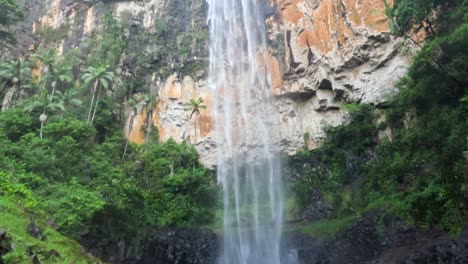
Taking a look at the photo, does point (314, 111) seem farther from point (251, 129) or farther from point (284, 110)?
point (251, 129)

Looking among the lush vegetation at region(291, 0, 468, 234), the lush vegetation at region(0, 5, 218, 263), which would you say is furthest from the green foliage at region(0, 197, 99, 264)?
the lush vegetation at region(291, 0, 468, 234)

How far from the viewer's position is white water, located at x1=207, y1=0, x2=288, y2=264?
65.1 ft

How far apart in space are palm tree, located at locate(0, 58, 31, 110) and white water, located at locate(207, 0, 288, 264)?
12764 mm

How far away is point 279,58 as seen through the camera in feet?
85.5

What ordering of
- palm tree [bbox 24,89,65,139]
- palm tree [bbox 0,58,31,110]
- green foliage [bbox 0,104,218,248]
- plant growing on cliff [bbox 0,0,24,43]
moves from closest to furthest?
green foliage [bbox 0,104,218,248]
palm tree [bbox 24,89,65,139]
plant growing on cliff [bbox 0,0,24,43]
palm tree [bbox 0,58,31,110]

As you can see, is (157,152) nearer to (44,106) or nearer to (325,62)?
(44,106)

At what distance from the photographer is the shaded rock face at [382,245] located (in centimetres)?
1287

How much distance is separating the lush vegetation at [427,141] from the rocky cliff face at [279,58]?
3.25 metres

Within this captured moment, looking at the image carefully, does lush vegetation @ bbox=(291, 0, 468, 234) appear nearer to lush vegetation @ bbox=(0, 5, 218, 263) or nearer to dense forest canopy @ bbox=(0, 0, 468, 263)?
dense forest canopy @ bbox=(0, 0, 468, 263)

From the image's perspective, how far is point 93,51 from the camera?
3078 centimetres

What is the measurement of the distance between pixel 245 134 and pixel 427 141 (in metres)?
15.3

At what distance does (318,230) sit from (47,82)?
68.8ft

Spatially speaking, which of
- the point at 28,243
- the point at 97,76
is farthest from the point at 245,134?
the point at 28,243

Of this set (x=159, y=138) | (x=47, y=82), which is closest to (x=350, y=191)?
(x=159, y=138)
